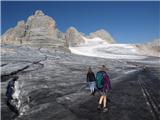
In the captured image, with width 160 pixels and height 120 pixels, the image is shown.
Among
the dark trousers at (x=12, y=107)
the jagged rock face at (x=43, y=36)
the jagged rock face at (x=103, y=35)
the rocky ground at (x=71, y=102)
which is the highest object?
the jagged rock face at (x=103, y=35)

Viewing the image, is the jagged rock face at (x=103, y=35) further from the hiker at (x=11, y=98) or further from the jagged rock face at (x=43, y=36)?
the hiker at (x=11, y=98)

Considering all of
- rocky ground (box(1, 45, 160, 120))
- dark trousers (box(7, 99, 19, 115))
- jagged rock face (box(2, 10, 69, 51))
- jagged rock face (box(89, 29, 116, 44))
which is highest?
jagged rock face (box(89, 29, 116, 44))

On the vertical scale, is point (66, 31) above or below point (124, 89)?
above

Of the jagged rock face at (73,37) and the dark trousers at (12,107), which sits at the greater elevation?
the jagged rock face at (73,37)

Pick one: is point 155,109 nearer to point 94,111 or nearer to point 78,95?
point 94,111

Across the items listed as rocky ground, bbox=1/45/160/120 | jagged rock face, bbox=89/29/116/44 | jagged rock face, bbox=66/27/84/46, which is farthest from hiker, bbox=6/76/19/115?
jagged rock face, bbox=89/29/116/44

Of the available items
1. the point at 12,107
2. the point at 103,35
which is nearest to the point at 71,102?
the point at 12,107

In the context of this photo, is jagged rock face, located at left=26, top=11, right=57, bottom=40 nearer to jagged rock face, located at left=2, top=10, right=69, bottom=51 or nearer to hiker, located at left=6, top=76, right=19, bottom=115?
jagged rock face, located at left=2, top=10, right=69, bottom=51

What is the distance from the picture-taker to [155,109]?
51.0 ft

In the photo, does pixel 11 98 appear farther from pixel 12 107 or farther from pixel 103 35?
pixel 103 35

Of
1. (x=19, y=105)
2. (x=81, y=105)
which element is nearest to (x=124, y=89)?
(x=81, y=105)

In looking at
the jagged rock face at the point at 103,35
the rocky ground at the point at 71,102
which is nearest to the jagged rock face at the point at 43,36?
the rocky ground at the point at 71,102

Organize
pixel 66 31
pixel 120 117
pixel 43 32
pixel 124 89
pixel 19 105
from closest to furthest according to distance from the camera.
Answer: pixel 120 117 → pixel 19 105 → pixel 124 89 → pixel 43 32 → pixel 66 31

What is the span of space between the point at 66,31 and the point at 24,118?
120m
